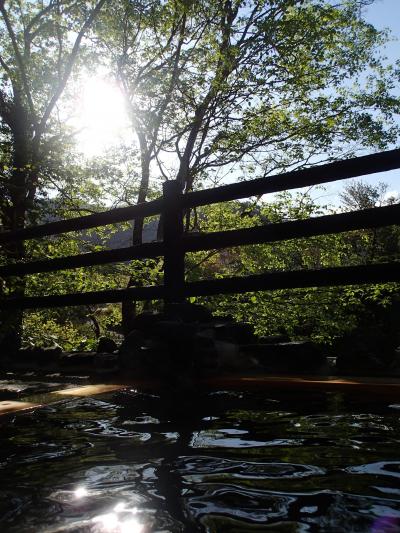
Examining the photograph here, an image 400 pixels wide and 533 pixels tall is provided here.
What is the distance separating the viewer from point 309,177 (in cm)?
305

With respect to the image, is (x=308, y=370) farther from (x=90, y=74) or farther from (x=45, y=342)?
(x=90, y=74)

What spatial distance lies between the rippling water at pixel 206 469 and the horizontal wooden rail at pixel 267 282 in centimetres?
91

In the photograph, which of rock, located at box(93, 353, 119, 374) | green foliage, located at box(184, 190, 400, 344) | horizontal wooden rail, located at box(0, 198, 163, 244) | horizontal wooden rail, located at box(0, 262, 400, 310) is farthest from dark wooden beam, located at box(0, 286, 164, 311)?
green foliage, located at box(184, 190, 400, 344)

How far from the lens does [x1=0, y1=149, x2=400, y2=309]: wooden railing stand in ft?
9.23

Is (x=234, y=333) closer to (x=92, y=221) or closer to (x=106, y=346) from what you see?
(x=106, y=346)

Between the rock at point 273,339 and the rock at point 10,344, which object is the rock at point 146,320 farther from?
the rock at point 10,344

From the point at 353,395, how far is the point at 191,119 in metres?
11.2

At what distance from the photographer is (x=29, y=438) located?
73.4 inches

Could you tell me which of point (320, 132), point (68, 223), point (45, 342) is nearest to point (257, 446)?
point (68, 223)

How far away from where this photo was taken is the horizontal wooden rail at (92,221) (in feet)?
12.8

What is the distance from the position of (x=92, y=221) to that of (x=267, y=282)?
211 centimetres

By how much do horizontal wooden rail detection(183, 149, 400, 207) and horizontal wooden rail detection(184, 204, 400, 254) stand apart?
0.29 metres

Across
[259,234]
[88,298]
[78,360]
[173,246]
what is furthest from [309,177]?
Result: [78,360]

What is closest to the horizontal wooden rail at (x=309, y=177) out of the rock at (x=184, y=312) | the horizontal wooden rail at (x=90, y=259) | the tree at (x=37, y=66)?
the horizontal wooden rail at (x=90, y=259)
